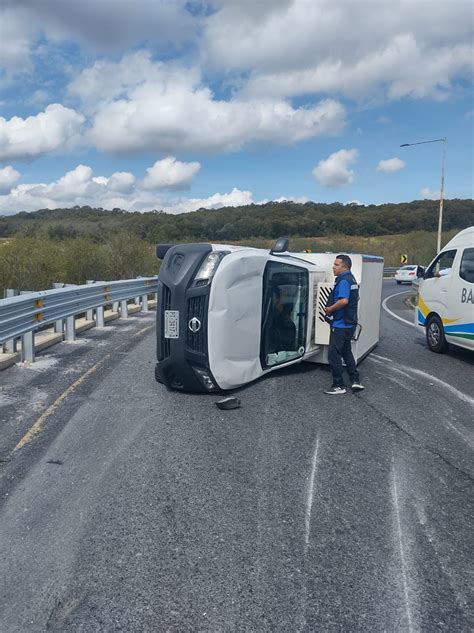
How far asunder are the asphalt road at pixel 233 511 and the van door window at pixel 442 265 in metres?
3.99

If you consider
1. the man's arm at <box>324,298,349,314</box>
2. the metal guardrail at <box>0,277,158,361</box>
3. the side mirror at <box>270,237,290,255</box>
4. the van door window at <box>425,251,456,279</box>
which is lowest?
the metal guardrail at <box>0,277,158,361</box>

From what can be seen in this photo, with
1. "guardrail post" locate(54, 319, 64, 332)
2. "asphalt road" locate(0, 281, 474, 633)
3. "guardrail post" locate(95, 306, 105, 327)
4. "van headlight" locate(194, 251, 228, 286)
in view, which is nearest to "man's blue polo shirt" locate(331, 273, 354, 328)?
"asphalt road" locate(0, 281, 474, 633)

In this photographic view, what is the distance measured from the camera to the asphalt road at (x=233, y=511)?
9.14 feet

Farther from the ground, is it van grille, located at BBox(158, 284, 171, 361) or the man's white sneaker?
van grille, located at BBox(158, 284, 171, 361)

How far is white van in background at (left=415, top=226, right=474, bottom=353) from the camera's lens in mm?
9047

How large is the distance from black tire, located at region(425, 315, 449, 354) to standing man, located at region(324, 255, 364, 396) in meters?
3.53

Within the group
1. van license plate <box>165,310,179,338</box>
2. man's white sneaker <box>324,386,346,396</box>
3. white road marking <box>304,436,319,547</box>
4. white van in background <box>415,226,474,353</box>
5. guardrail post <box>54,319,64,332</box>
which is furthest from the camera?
guardrail post <box>54,319,64,332</box>

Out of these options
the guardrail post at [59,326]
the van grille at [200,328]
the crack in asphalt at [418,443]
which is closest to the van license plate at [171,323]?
the van grille at [200,328]

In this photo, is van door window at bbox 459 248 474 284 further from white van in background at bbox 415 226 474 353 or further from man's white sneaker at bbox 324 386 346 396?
man's white sneaker at bbox 324 386 346 396

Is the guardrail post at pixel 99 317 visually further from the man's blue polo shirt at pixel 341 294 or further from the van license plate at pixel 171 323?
the man's blue polo shirt at pixel 341 294

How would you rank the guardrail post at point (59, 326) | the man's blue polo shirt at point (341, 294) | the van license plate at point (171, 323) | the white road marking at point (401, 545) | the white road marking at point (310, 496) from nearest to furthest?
the white road marking at point (401, 545)
the white road marking at point (310, 496)
the van license plate at point (171, 323)
the man's blue polo shirt at point (341, 294)
the guardrail post at point (59, 326)

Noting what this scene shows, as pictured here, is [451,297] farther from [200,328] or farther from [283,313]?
[200,328]

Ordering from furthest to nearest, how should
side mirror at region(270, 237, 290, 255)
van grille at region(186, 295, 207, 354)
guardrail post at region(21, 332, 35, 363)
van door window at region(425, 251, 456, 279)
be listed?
van door window at region(425, 251, 456, 279) → guardrail post at region(21, 332, 35, 363) → side mirror at region(270, 237, 290, 255) → van grille at region(186, 295, 207, 354)

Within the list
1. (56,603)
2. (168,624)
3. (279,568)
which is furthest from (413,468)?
(56,603)
